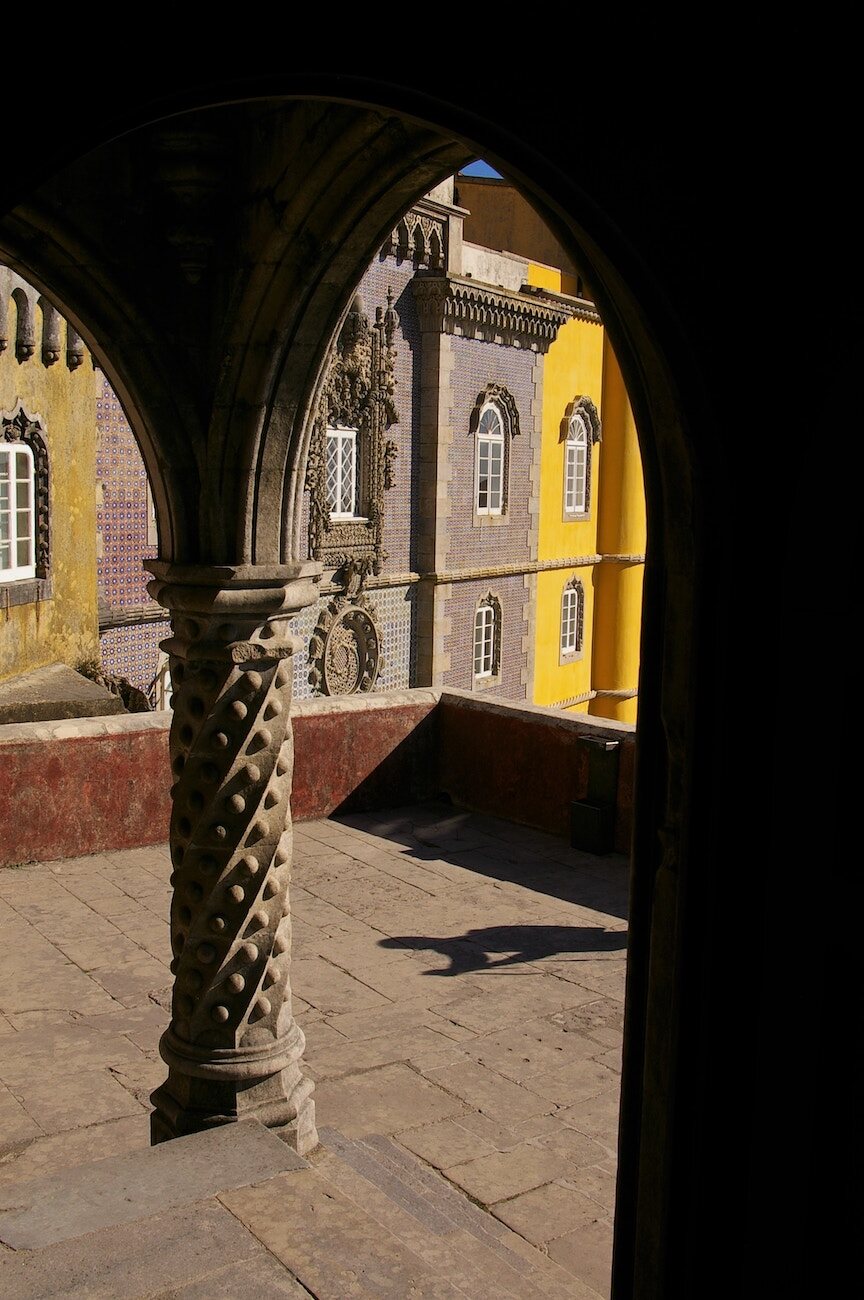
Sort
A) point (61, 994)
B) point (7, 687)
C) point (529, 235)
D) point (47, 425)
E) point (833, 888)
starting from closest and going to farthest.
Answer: point (833, 888) < point (61, 994) < point (7, 687) < point (47, 425) < point (529, 235)

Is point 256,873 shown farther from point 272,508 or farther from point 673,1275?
point 673,1275

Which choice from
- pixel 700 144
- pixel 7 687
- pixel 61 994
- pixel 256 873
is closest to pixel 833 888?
pixel 700 144

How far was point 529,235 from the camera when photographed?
2584 cm

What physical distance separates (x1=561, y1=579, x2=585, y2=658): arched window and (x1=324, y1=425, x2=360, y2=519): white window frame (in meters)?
6.62

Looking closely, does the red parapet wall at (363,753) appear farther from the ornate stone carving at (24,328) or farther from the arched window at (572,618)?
the arched window at (572,618)

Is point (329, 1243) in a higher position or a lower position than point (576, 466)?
lower

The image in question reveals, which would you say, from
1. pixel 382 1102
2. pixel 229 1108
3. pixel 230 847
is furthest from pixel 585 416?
pixel 229 1108

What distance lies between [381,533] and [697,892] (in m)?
17.3

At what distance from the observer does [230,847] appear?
4.51 m

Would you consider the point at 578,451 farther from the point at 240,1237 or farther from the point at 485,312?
the point at 240,1237

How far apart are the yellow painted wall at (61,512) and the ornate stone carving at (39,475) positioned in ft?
0.18

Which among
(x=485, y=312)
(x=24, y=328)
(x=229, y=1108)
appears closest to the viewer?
(x=229, y=1108)

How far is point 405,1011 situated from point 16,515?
775 cm

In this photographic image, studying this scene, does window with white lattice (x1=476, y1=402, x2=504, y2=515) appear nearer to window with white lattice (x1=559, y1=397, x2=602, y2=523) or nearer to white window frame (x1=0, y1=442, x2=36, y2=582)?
window with white lattice (x1=559, y1=397, x2=602, y2=523)
